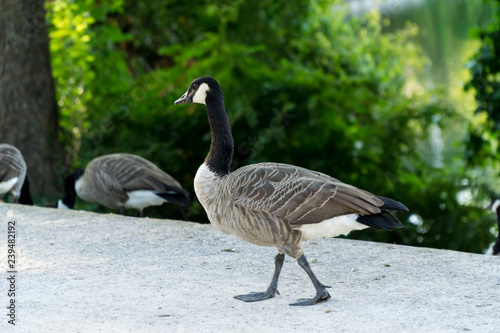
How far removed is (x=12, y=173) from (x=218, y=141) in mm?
3376

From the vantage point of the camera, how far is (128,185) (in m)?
7.12

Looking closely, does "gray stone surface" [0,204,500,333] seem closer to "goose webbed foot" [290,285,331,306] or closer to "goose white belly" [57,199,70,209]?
"goose webbed foot" [290,285,331,306]

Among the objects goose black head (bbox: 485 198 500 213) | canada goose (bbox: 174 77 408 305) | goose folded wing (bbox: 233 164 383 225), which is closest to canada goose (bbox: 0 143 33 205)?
canada goose (bbox: 174 77 408 305)

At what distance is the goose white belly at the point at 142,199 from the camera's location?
7.08 m

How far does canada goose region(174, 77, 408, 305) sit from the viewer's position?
13.1 feet

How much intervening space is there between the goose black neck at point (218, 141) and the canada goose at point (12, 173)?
3283 mm

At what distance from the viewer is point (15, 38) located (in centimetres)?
842

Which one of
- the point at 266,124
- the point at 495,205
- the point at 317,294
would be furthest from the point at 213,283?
the point at 266,124

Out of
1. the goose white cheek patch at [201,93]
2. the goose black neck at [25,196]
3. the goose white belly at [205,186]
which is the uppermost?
the goose white cheek patch at [201,93]

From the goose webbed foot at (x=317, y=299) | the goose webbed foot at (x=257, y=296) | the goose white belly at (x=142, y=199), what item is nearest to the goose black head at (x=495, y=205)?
the goose white belly at (x=142, y=199)

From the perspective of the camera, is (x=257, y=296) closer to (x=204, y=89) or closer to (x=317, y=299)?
(x=317, y=299)

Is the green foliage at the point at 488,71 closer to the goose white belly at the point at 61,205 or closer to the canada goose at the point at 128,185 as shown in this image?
the canada goose at the point at 128,185

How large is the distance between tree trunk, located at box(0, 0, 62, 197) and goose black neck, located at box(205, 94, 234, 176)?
4596 millimetres

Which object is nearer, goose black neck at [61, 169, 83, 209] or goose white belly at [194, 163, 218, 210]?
goose white belly at [194, 163, 218, 210]
